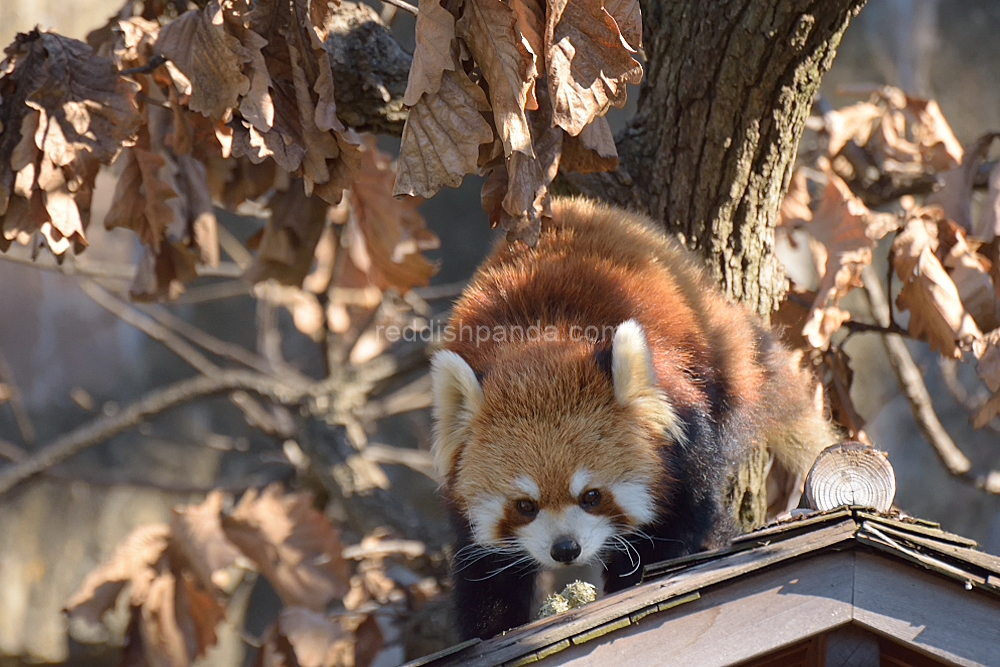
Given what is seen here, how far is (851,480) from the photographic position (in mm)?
1781

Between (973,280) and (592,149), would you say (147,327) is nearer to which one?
(592,149)

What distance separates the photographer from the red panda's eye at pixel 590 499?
215 cm

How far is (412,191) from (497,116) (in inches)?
8.8

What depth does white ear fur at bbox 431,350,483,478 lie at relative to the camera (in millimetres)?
2150

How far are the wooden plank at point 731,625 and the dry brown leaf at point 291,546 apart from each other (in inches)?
67.7

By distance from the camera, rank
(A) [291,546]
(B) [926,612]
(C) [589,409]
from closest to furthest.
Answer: (B) [926,612]
(C) [589,409]
(A) [291,546]

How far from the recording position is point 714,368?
2.25 meters

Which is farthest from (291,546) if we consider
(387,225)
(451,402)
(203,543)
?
(451,402)

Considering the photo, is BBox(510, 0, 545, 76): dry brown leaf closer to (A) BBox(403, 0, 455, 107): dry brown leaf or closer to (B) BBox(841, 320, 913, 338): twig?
(A) BBox(403, 0, 455, 107): dry brown leaf

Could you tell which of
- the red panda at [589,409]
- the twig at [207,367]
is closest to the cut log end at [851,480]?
the red panda at [589,409]

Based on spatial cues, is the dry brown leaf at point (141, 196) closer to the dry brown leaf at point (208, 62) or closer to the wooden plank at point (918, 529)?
the dry brown leaf at point (208, 62)

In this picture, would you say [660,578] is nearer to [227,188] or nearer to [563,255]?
[563,255]

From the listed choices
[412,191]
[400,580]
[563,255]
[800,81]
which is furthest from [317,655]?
[800,81]

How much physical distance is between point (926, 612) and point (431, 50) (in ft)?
4.35
